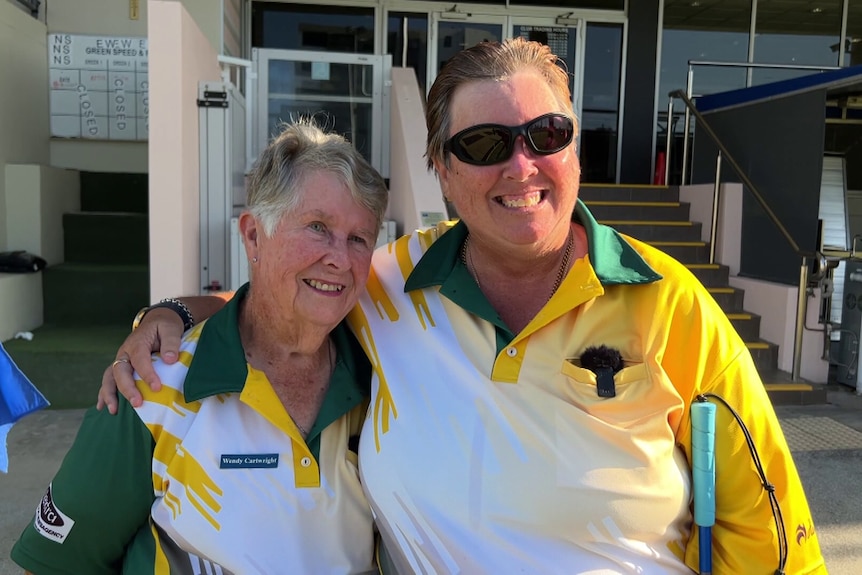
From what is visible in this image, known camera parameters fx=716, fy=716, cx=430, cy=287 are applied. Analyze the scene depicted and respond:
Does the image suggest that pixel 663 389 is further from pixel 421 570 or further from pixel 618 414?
pixel 421 570

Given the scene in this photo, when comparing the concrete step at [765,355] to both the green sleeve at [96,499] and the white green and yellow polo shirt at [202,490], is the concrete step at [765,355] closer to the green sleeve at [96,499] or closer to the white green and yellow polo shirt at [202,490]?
the white green and yellow polo shirt at [202,490]

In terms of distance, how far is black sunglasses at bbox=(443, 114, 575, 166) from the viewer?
1472 mm

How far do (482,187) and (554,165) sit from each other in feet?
0.51

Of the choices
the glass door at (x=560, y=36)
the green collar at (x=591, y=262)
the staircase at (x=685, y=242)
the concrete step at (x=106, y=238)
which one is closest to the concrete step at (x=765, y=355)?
the staircase at (x=685, y=242)

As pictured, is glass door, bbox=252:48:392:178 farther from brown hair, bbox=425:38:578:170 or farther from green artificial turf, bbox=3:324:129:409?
brown hair, bbox=425:38:578:170

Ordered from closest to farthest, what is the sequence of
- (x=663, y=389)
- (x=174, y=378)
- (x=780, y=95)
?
(x=663, y=389) → (x=174, y=378) → (x=780, y=95)

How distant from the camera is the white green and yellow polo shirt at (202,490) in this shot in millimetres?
1438

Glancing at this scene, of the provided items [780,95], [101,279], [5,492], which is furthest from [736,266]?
[5,492]

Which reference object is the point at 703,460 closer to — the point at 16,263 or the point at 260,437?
the point at 260,437

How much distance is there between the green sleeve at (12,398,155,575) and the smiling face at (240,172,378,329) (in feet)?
1.28

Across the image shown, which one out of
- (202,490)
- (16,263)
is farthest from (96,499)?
(16,263)

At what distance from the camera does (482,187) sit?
59.2 inches

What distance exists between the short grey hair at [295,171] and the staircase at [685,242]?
188 inches

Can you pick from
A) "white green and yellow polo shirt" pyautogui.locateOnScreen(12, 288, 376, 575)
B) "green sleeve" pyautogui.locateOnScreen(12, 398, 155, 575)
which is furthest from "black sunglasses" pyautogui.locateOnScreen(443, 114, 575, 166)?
"green sleeve" pyautogui.locateOnScreen(12, 398, 155, 575)
